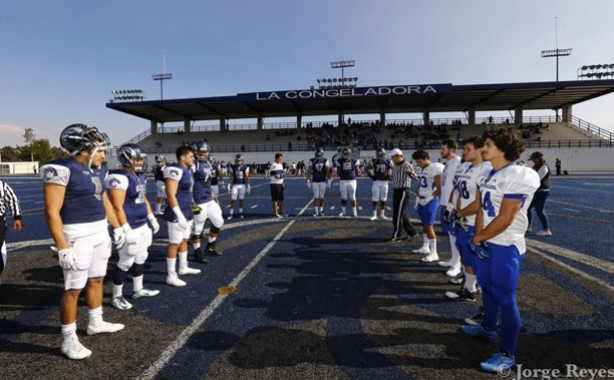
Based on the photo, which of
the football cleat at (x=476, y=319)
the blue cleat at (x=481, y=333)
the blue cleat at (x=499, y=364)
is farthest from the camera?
the football cleat at (x=476, y=319)

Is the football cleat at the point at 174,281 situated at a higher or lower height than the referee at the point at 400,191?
lower

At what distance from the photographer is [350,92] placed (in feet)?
128

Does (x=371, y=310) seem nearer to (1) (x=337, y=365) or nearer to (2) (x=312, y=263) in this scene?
(1) (x=337, y=365)

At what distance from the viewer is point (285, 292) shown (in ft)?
15.7

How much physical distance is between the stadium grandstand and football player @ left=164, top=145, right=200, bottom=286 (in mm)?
34998

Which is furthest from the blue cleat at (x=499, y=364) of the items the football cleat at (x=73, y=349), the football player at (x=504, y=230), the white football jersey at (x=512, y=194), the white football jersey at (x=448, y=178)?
the football cleat at (x=73, y=349)

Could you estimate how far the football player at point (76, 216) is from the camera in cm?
297

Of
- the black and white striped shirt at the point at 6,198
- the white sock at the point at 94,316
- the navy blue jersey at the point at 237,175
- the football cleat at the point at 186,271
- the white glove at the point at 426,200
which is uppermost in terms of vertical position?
the navy blue jersey at the point at 237,175

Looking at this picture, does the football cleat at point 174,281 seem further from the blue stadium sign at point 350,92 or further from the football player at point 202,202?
the blue stadium sign at point 350,92

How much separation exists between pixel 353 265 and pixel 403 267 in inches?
36.3

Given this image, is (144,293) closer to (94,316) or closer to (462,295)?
(94,316)

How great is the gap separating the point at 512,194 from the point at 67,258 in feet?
13.3

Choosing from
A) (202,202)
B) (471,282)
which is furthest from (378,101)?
(471,282)

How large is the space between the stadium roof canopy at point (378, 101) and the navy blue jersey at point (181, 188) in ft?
118
